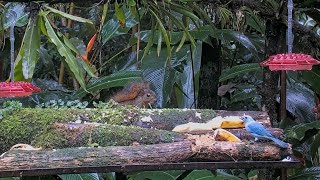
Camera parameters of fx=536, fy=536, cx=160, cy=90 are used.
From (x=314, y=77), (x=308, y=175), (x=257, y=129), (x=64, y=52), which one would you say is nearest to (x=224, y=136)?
(x=257, y=129)

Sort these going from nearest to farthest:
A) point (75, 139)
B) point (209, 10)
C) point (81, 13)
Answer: point (75, 139) → point (209, 10) → point (81, 13)

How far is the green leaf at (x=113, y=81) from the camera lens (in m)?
2.11

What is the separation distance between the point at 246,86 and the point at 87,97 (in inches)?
27.8

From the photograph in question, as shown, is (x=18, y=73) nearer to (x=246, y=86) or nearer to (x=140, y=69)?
(x=140, y=69)

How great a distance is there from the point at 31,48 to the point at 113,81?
0.80m

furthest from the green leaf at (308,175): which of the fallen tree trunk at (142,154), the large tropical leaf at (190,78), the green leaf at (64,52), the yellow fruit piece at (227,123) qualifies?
the green leaf at (64,52)

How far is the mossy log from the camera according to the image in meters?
1.13

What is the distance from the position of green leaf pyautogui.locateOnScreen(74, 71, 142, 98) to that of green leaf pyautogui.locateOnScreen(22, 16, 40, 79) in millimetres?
741

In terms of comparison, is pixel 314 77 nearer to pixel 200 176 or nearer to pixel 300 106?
pixel 300 106

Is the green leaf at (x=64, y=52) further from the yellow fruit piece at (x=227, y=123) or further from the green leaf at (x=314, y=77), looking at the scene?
the green leaf at (x=314, y=77)

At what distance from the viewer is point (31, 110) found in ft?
4.21

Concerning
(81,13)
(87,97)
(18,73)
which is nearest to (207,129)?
(18,73)

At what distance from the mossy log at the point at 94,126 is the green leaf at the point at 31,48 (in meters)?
0.10

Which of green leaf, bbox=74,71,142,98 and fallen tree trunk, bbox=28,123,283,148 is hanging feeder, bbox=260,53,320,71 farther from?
green leaf, bbox=74,71,142,98
